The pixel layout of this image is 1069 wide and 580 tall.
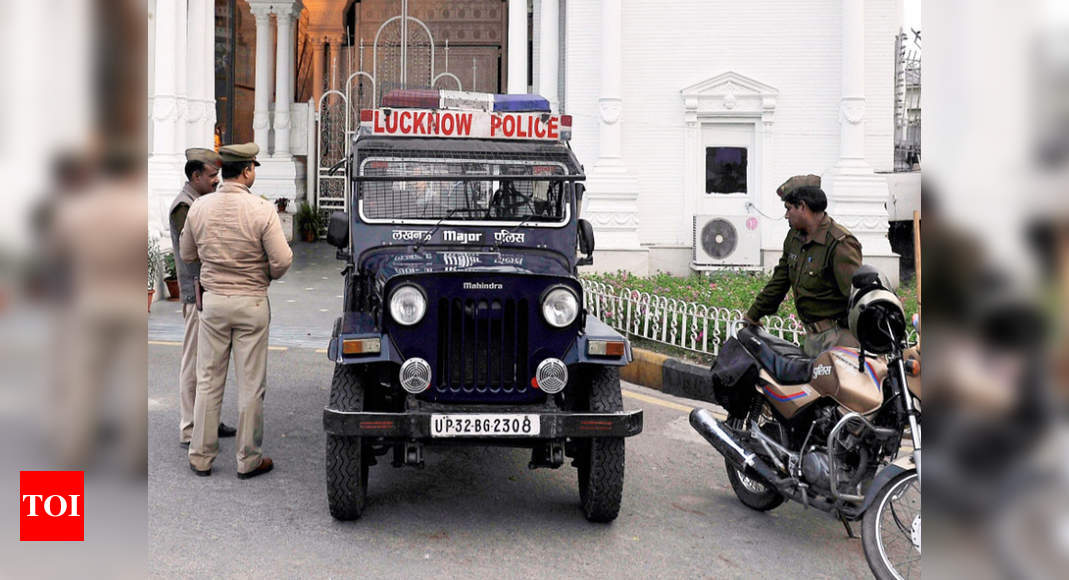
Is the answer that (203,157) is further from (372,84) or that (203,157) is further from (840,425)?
(372,84)

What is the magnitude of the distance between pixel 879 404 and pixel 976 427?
13.2 feet

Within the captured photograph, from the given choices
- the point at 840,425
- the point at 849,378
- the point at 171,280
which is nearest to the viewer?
the point at 840,425

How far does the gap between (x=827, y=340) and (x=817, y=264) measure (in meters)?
0.46

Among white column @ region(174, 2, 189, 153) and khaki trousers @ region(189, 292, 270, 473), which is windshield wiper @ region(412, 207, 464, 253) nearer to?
khaki trousers @ region(189, 292, 270, 473)

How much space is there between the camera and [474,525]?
17.0 ft

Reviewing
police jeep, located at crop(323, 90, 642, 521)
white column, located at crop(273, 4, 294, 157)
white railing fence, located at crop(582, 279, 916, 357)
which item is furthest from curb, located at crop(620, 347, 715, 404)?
white column, located at crop(273, 4, 294, 157)

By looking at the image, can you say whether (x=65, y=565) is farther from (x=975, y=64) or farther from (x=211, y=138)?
(x=211, y=138)

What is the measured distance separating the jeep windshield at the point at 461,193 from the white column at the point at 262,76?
49.6ft

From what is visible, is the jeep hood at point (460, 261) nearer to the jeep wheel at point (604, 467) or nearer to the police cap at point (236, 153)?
the jeep wheel at point (604, 467)

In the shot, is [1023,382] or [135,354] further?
[135,354]

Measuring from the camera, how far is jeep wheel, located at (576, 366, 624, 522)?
200 inches

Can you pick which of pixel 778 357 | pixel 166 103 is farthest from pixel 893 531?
pixel 166 103

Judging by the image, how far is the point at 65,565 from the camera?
3.47ft

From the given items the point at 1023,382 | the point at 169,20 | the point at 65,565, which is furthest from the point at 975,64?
the point at 169,20
